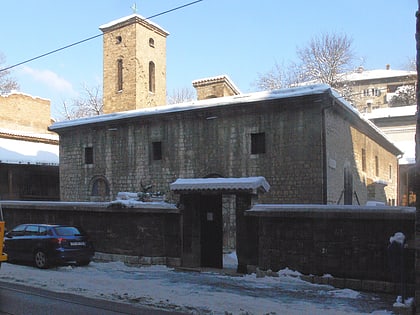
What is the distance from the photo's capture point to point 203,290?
32.1 ft

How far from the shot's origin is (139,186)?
2248cm

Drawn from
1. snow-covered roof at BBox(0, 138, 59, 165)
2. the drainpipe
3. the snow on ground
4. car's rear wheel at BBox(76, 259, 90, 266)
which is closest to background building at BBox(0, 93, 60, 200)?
snow-covered roof at BBox(0, 138, 59, 165)

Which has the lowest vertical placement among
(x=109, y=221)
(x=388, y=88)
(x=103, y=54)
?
(x=109, y=221)

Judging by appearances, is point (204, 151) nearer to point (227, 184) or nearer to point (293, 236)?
point (227, 184)

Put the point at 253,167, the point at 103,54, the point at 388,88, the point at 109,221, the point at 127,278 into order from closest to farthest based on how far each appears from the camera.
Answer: the point at 127,278
the point at 109,221
the point at 253,167
the point at 103,54
the point at 388,88

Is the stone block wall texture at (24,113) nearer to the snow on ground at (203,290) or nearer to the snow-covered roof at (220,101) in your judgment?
the snow-covered roof at (220,101)

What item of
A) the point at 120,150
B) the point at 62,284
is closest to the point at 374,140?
the point at 120,150

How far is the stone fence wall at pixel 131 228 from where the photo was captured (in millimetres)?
13562

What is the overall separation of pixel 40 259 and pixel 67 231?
1118mm

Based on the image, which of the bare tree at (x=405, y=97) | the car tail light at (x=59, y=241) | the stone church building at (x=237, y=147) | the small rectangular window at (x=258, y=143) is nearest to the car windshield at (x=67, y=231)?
the car tail light at (x=59, y=241)

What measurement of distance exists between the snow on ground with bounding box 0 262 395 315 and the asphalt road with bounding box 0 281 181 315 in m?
0.41

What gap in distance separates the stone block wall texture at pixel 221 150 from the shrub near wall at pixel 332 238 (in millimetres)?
6541

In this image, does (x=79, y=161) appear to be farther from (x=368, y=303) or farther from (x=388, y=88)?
(x=388, y=88)

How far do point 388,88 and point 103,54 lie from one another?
5391 cm
